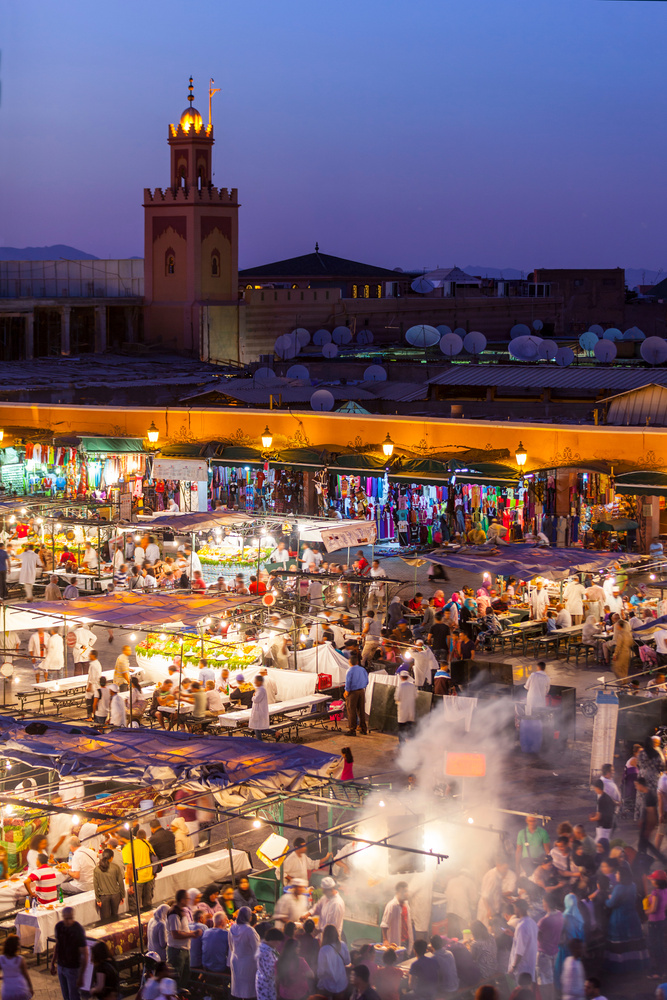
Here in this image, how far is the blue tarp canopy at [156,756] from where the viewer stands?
37.8ft

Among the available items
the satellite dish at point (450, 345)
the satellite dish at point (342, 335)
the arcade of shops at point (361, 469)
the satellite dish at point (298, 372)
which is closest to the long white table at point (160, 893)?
the arcade of shops at point (361, 469)

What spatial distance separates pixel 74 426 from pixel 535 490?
1167 cm

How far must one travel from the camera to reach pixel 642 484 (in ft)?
73.6

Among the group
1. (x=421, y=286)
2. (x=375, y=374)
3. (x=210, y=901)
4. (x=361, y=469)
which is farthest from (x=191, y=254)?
(x=210, y=901)

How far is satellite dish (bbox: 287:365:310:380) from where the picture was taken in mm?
42878

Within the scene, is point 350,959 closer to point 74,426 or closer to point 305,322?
point 74,426

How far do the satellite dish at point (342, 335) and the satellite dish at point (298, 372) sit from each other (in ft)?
49.3

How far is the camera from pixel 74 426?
102 ft

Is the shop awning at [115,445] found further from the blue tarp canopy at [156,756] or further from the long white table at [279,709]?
the blue tarp canopy at [156,756]

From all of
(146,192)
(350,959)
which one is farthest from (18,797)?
(146,192)

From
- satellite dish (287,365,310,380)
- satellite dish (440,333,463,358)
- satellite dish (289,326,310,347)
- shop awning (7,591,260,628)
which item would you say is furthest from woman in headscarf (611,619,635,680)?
satellite dish (289,326,310,347)

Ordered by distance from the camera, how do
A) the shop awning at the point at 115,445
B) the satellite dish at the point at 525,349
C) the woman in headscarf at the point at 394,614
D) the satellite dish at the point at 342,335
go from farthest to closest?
the satellite dish at the point at 342,335, the satellite dish at the point at 525,349, the shop awning at the point at 115,445, the woman in headscarf at the point at 394,614

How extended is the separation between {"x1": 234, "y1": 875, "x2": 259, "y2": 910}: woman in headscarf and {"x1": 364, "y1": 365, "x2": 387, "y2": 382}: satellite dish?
32.5 meters

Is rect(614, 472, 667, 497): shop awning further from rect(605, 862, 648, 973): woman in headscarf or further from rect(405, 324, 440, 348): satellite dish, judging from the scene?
rect(405, 324, 440, 348): satellite dish
